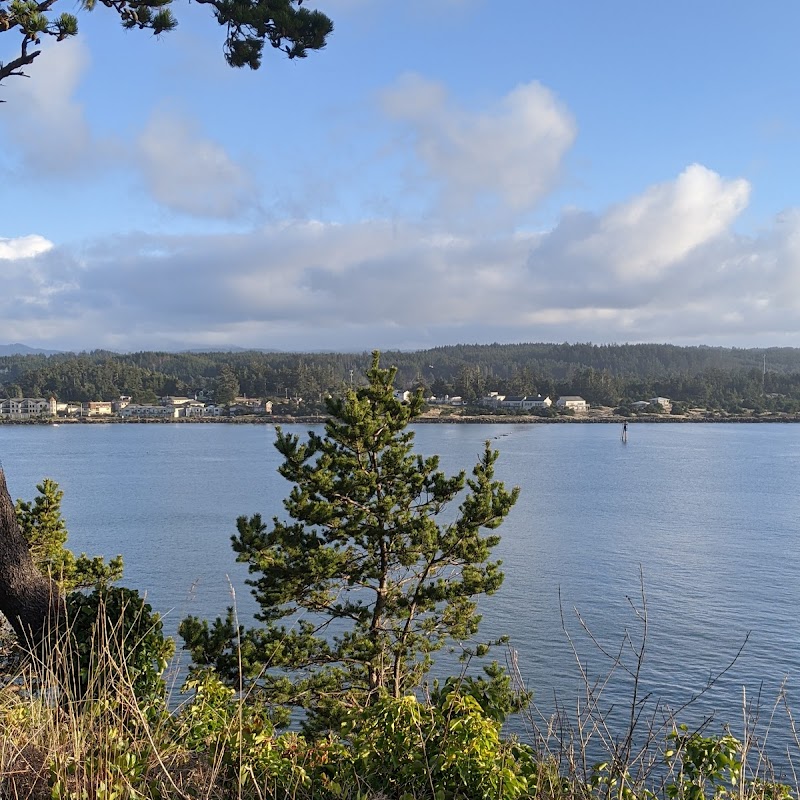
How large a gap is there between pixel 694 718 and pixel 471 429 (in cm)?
8757

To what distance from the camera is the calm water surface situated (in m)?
17.5

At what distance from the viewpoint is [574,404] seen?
5000 inches

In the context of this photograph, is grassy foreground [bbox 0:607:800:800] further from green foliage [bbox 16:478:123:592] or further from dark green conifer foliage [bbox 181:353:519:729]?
green foliage [bbox 16:478:123:592]

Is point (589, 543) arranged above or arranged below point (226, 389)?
below

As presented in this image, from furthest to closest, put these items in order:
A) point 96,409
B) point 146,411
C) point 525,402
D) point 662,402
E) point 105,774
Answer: point 146,411
point 525,402
point 96,409
point 662,402
point 105,774

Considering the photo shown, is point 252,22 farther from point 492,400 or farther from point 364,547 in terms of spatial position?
point 492,400

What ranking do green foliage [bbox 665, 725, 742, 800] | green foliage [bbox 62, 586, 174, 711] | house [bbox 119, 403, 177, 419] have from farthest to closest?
house [bbox 119, 403, 177, 419]
green foliage [bbox 62, 586, 174, 711]
green foliage [bbox 665, 725, 742, 800]

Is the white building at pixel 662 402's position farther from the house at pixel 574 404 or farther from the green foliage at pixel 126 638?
the green foliage at pixel 126 638

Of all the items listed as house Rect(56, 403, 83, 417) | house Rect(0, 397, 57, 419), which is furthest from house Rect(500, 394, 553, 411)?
house Rect(0, 397, 57, 419)

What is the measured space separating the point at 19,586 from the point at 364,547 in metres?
7.61

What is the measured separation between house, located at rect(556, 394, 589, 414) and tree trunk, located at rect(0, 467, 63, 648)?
4879 inches

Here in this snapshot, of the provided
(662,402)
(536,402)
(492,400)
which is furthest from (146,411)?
(662,402)

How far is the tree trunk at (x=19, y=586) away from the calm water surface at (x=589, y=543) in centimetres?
183

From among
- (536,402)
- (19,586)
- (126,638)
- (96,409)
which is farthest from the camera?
(96,409)
